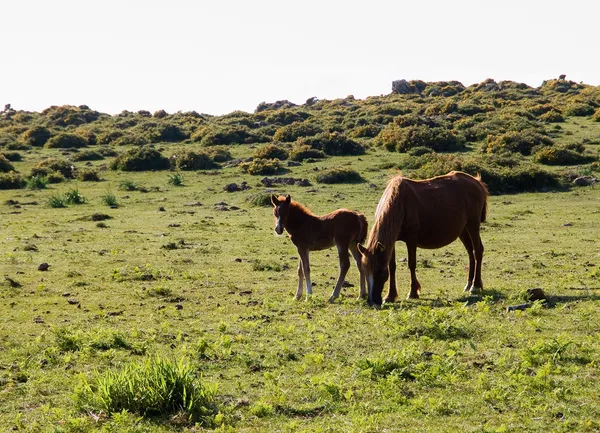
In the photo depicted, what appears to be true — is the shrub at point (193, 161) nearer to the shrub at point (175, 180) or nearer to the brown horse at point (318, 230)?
the shrub at point (175, 180)

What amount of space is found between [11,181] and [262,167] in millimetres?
13100

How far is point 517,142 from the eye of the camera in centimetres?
4109

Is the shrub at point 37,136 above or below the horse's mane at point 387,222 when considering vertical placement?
above

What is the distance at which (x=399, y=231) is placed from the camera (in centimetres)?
1381

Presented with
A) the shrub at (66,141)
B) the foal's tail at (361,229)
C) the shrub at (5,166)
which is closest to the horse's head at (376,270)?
the foal's tail at (361,229)

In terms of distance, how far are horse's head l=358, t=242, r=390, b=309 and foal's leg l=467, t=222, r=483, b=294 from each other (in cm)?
239

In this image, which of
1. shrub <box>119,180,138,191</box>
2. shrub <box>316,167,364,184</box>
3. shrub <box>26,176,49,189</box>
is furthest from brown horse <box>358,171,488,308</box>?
shrub <box>26,176,49,189</box>

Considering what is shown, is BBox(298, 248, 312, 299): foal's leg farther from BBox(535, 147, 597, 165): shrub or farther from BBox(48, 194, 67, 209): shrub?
BBox(535, 147, 597, 165): shrub

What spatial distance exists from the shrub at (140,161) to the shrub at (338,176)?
1147 cm

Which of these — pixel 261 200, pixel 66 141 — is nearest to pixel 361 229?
pixel 261 200

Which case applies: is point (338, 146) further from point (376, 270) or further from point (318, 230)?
point (376, 270)

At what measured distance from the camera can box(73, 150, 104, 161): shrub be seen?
46.5m

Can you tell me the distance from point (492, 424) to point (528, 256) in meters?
12.4

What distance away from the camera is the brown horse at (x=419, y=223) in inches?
511
